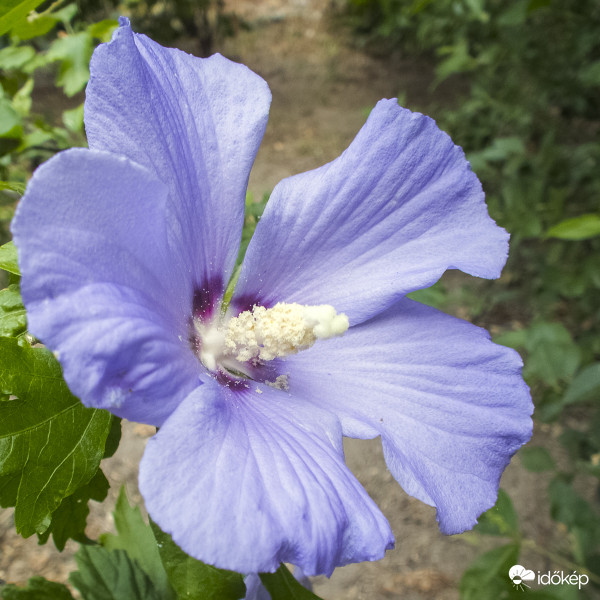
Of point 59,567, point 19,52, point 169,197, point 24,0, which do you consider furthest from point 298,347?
point 59,567

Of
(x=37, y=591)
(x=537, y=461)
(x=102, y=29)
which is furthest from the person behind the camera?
(x=537, y=461)

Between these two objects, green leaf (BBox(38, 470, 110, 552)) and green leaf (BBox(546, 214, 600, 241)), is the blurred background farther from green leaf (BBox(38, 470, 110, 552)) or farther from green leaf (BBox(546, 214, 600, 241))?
green leaf (BBox(38, 470, 110, 552))

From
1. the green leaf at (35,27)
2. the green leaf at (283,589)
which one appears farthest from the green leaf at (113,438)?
the green leaf at (35,27)

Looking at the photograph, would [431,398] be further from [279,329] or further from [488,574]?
[488,574]

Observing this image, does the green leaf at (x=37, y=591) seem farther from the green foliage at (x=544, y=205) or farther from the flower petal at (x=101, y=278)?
the green foliage at (x=544, y=205)

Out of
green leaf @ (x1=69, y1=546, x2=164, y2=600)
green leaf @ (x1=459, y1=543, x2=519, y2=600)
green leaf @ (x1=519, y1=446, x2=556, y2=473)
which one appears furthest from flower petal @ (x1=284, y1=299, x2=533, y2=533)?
green leaf @ (x1=519, y1=446, x2=556, y2=473)

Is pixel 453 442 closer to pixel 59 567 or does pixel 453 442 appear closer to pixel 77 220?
pixel 77 220

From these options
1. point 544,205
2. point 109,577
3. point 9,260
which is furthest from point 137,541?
point 544,205
